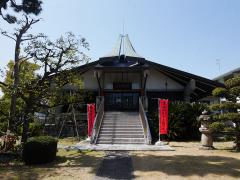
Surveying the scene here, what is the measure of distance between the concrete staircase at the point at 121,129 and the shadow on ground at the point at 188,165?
4.65 metres

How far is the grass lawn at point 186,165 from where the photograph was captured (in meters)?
9.20

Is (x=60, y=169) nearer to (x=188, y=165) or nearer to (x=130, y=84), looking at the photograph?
(x=188, y=165)

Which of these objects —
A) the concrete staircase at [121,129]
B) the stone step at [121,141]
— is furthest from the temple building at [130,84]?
the stone step at [121,141]

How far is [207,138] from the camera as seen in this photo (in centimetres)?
1496

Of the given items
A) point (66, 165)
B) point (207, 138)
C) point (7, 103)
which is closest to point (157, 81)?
point (207, 138)

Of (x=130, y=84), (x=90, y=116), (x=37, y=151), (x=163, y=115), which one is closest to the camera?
(x=37, y=151)

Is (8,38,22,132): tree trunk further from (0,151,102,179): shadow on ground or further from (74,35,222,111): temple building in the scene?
(74,35,222,111): temple building

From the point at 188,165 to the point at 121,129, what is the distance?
8.69 metres

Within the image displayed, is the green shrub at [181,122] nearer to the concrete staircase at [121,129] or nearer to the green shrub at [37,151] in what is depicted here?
the concrete staircase at [121,129]

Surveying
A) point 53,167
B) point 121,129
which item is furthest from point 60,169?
point 121,129

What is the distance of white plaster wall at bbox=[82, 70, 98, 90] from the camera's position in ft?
84.3

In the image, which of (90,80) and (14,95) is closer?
(14,95)

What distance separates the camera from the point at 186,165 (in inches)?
416

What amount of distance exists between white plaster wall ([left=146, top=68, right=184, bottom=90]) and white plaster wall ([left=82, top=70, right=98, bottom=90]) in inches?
180
